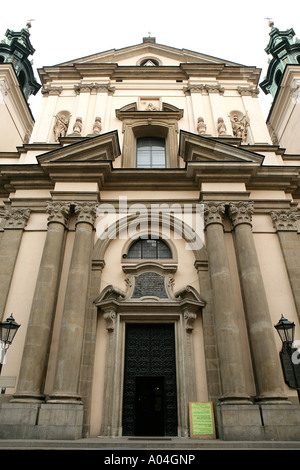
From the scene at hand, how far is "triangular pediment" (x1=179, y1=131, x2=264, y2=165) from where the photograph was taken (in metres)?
13.2

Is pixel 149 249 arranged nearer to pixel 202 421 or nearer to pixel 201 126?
pixel 202 421

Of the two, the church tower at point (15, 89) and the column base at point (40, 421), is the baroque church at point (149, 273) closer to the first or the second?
the column base at point (40, 421)

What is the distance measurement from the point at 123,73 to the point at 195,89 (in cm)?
422

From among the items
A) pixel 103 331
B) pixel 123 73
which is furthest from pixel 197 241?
pixel 123 73

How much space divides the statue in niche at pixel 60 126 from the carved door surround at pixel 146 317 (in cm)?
799

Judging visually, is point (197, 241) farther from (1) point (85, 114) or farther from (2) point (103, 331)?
(1) point (85, 114)

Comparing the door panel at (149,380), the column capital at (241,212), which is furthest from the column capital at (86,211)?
the column capital at (241,212)

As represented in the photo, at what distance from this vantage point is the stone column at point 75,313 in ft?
31.3

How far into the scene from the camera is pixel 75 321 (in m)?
10.4

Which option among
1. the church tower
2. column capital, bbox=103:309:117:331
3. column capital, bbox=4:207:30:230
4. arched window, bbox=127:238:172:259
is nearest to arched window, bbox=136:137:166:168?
arched window, bbox=127:238:172:259

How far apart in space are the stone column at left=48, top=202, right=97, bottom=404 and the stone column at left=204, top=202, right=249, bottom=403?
4.24m

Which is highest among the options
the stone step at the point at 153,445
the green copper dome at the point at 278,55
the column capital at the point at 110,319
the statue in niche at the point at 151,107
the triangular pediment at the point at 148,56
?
the green copper dome at the point at 278,55

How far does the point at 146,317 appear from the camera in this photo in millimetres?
11414
